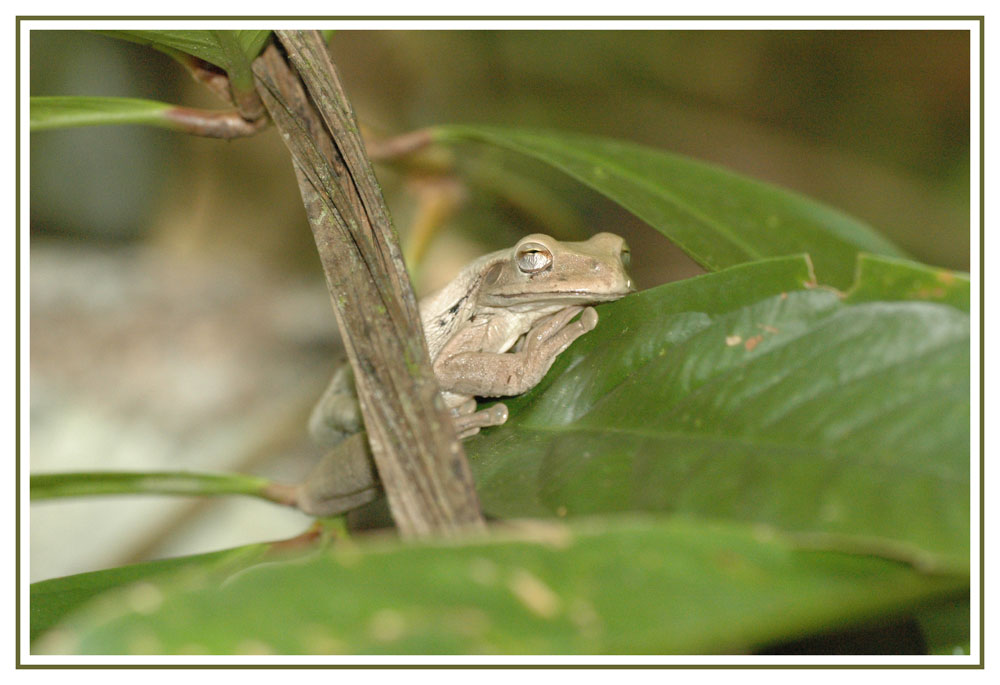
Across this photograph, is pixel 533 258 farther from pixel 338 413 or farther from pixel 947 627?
pixel 947 627

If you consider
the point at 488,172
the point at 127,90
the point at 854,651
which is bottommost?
the point at 854,651

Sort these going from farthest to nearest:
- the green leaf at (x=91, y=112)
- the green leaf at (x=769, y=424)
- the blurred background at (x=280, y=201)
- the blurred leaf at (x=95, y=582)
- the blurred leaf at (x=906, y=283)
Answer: the blurred background at (x=280, y=201) → the green leaf at (x=91, y=112) → the blurred leaf at (x=95, y=582) → the blurred leaf at (x=906, y=283) → the green leaf at (x=769, y=424)

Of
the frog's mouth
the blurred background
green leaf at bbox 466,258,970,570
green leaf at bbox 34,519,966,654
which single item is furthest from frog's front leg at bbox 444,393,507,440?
the blurred background

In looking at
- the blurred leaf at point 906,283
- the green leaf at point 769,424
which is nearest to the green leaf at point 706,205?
the green leaf at point 769,424

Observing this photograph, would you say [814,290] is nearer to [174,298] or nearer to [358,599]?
[358,599]

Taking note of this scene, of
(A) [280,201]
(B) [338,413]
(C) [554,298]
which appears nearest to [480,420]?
(C) [554,298]
